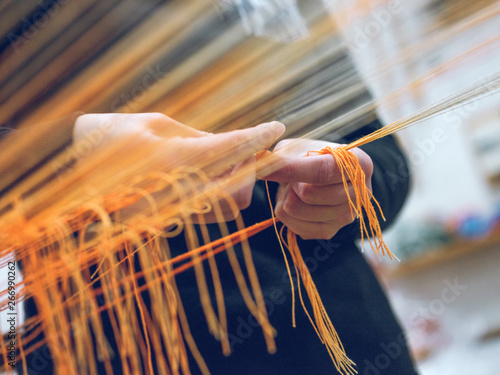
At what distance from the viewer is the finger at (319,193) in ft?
1.13

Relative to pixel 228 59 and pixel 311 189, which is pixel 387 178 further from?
pixel 228 59

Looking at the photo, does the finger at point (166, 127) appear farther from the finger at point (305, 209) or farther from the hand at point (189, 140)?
the finger at point (305, 209)

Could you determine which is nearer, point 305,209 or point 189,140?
point 189,140

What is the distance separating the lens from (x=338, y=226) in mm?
386

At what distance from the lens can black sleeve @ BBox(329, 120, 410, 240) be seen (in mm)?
459

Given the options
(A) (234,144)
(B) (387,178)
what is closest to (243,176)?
(A) (234,144)

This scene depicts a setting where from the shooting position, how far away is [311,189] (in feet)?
1.13

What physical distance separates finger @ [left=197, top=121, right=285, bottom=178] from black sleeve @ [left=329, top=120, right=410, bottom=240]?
0.21 m

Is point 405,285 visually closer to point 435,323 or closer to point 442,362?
point 435,323

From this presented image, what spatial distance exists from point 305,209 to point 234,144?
0.46ft

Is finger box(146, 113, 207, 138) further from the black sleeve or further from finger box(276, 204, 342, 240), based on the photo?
the black sleeve

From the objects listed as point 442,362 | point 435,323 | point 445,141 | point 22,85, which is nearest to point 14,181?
point 22,85

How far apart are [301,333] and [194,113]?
A: 0.98ft

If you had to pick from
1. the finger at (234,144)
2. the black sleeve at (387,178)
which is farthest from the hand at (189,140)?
the black sleeve at (387,178)
